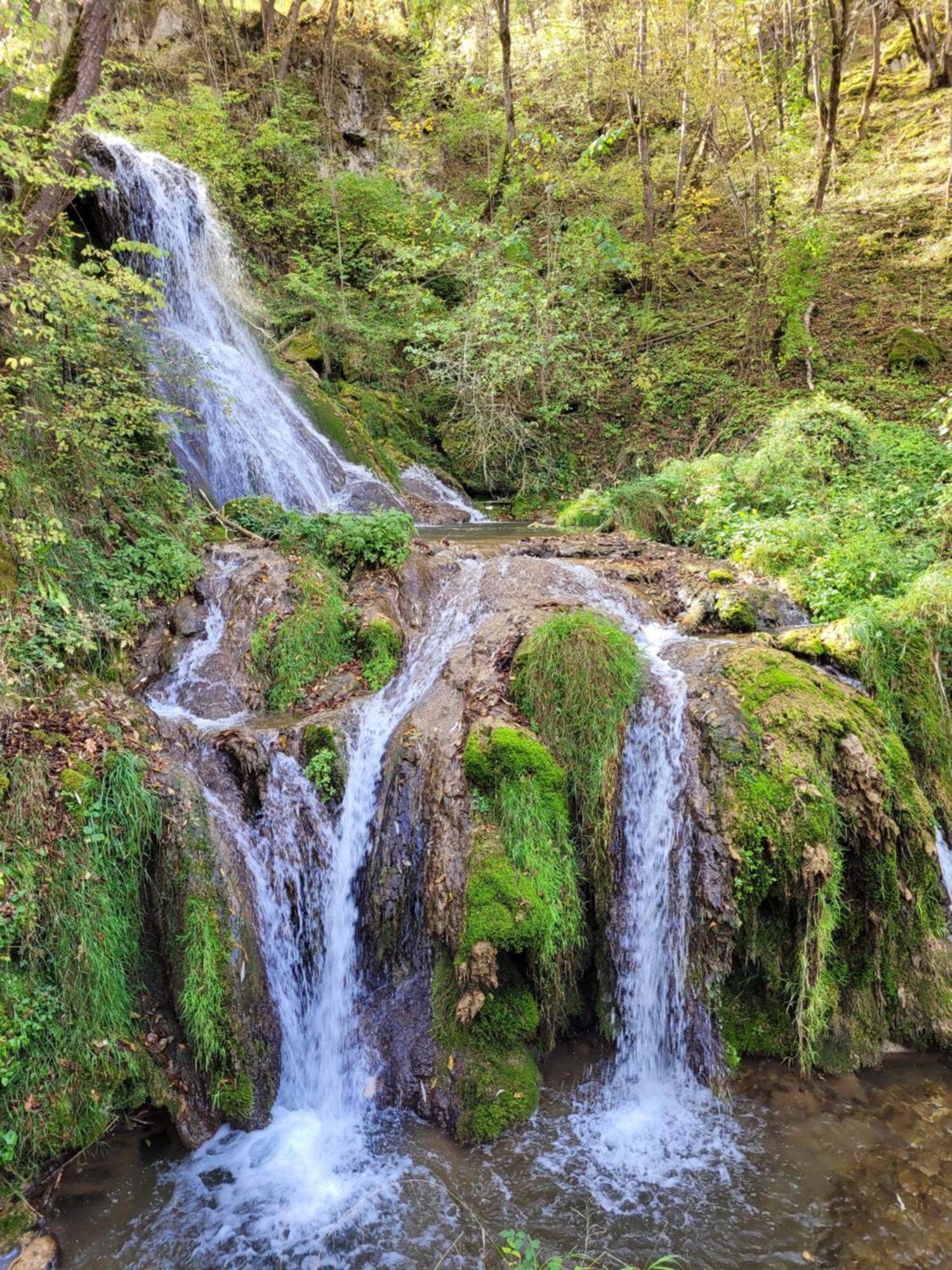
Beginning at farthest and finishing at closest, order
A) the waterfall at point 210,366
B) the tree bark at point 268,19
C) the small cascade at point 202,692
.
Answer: the tree bark at point 268,19 → the waterfall at point 210,366 → the small cascade at point 202,692

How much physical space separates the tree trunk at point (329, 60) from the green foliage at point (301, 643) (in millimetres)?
18581

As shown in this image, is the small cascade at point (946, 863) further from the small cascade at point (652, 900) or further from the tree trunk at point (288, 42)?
the tree trunk at point (288, 42)

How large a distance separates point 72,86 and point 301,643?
5.93 meters

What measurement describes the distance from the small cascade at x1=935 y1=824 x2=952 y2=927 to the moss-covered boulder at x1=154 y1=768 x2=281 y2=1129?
16.0 ft

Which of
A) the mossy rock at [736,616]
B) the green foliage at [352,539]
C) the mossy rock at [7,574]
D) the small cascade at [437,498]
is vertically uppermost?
the small cascade at [437,498]

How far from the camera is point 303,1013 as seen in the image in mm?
4777

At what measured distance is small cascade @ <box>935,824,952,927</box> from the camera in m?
4.98

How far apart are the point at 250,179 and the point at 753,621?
1591 centimetres

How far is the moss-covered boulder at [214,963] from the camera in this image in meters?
4.25

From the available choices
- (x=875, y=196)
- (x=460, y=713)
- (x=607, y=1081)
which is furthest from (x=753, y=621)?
(x=875, y=196)

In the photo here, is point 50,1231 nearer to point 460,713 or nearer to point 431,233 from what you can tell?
point 460,713

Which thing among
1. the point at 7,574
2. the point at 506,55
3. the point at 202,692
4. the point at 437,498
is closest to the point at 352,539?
the point at 202,692

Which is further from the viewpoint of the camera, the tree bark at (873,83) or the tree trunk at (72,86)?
the tree bark at (873,83)

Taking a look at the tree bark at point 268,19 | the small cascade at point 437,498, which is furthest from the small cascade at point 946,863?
the tree bark at point 268,19
